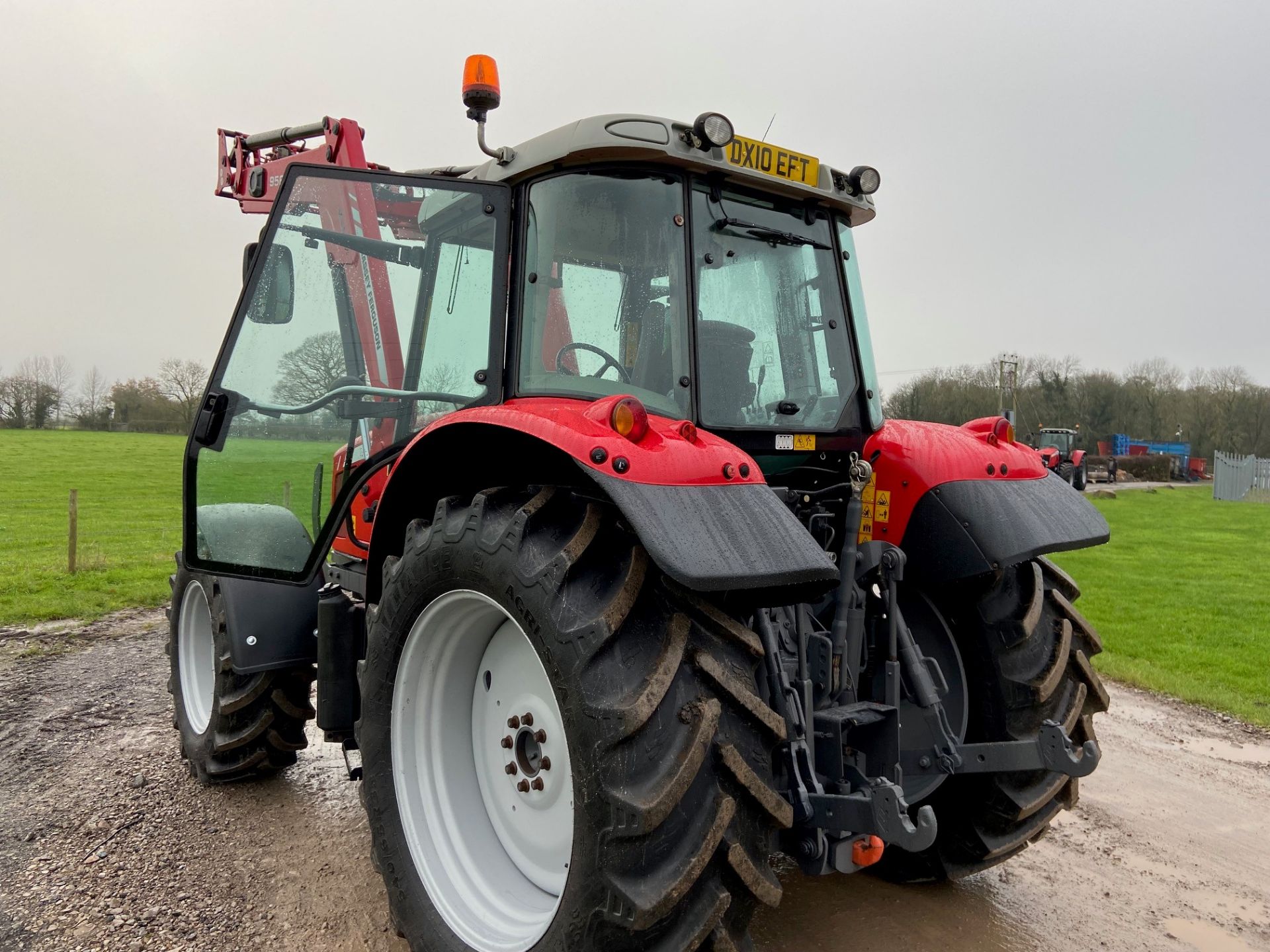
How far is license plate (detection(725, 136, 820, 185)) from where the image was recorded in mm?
2715

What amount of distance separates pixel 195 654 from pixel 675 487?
3510mm

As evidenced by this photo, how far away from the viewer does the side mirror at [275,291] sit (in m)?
3.12

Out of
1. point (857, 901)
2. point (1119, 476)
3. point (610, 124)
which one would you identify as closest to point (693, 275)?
point (610, 124)

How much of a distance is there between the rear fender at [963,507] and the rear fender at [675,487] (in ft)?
3.08

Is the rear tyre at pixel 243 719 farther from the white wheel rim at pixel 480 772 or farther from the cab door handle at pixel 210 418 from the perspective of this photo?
the white wheel rim at pixel 480 772

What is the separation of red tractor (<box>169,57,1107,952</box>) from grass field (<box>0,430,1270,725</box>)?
0.50 meters

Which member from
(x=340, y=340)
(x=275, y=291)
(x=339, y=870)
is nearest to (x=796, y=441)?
(x=340, y=340)

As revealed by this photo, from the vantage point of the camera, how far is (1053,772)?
300 cm

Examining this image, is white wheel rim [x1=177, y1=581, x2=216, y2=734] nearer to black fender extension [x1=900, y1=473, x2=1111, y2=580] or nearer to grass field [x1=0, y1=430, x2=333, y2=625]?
grass field [x1=0, y1=430, x2=333, y2=625]

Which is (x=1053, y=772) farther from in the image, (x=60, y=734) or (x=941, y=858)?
(x=60, y=734)

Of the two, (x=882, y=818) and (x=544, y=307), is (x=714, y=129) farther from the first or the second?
(x=882, y=818)

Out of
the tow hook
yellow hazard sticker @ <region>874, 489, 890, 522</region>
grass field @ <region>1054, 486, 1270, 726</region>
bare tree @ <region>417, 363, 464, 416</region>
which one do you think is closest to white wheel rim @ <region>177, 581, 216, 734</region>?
bare tree @ <region>417, 363, 464, 416</region>

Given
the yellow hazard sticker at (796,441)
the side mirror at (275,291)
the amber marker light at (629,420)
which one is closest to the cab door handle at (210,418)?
the side mirror at (275,291)

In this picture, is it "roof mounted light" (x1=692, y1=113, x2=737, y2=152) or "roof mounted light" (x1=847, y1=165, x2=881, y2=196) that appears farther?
"roof mounted light" (x1=847, y1=165, x2=881, y2=196)
